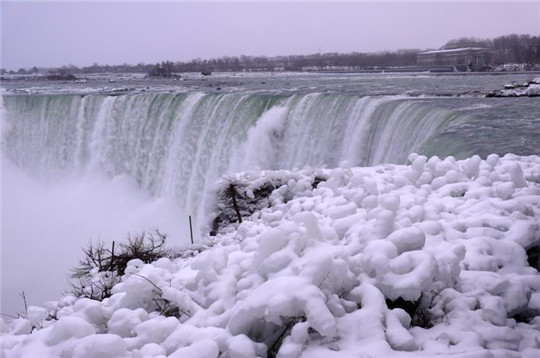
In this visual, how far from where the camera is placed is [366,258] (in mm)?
4066

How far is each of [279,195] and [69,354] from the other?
20.9ft

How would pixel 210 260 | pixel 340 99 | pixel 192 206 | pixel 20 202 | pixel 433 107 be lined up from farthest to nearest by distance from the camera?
pixel 20 202, pixel 192 206, pixel 340 99, pixel 433 107, pixel 210 260

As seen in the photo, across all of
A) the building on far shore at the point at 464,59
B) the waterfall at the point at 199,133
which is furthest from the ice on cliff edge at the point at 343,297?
the building on far shore at the point at 464,59

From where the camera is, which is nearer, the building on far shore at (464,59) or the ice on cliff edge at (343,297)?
the ice on cliff edge at (343,297)

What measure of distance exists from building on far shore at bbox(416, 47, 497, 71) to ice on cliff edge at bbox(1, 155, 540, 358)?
5118 centimetres

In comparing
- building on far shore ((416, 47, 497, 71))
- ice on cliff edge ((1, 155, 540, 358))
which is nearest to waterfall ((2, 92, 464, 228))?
ice on cliff edge ((1, 155, 540, 358))

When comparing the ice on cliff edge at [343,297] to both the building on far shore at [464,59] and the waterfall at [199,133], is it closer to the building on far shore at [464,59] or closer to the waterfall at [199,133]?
the waterfall at [199,133]

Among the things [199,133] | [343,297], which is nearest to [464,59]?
[199,133]

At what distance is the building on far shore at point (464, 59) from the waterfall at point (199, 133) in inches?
1585

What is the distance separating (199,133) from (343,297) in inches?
602

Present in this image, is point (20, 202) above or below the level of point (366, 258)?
below

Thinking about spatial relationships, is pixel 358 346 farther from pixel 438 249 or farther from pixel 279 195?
pixel 279 195

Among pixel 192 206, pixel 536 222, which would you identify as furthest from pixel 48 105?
pixel 536 222

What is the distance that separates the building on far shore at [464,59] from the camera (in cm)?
5564
